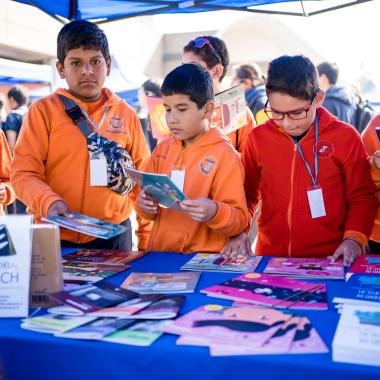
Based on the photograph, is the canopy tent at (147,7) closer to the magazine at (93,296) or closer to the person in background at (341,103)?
the person in background at (341,103)

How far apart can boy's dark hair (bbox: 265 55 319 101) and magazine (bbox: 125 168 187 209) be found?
586 millimetres

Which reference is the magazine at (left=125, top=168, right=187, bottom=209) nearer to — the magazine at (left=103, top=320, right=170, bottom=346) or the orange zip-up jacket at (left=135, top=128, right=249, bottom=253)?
the orange zip-up jacket at (left=135, top=128, right=249, bottom=253)

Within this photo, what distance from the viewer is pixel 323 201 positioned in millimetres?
2008

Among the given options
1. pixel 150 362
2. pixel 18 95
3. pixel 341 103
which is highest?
pixel 18 95

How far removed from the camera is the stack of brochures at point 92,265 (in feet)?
5.36

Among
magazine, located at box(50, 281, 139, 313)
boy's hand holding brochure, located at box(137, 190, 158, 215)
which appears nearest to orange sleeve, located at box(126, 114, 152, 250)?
boy's hand holding brochure, located at box(137, 190, 158, 215)

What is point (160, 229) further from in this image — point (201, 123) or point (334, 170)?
point (334, 170)

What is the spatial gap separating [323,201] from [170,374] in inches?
44.9

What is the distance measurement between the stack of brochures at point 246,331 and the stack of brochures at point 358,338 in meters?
0.04

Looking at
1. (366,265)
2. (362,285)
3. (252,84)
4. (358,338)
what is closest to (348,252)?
(366,265)

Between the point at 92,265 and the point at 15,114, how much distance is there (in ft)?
12.3

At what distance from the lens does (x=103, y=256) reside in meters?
1.99

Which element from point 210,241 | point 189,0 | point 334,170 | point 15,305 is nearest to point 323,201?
point 334,170

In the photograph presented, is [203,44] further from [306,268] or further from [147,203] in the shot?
[306,268]
